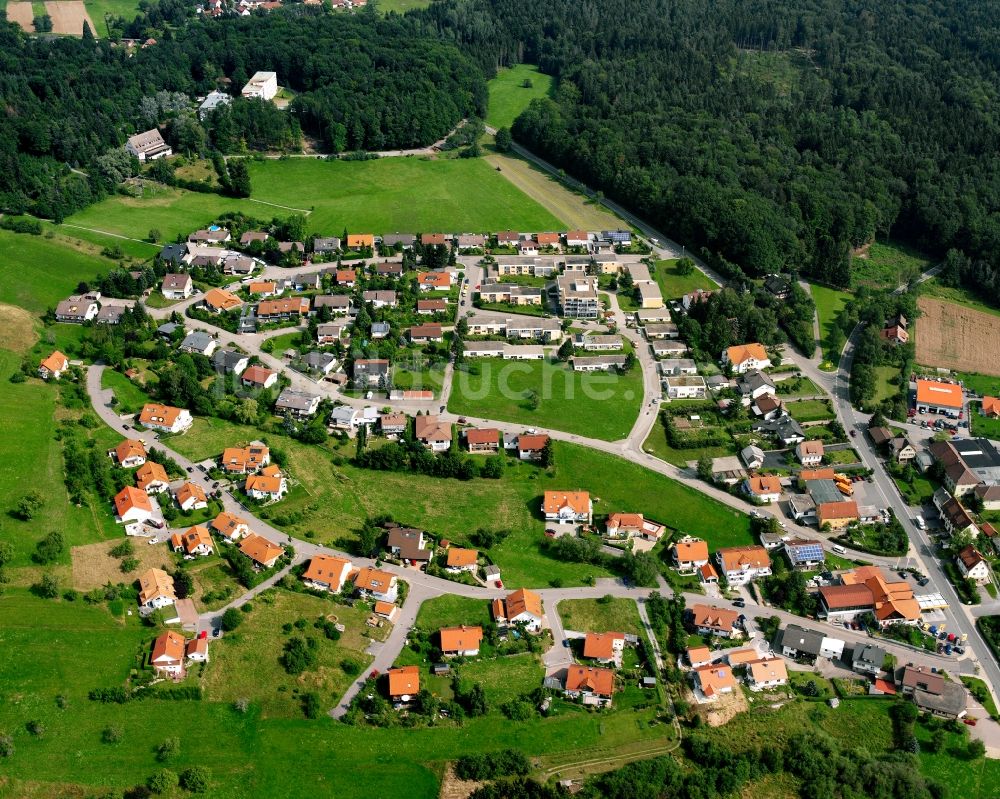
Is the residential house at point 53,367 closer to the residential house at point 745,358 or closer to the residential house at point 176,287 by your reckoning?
the residential house at point 176,287

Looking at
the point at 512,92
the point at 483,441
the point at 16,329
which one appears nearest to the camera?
the point at 483,441

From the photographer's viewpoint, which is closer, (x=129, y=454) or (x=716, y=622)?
(x=716, y=622)

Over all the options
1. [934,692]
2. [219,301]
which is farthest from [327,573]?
[219,301]

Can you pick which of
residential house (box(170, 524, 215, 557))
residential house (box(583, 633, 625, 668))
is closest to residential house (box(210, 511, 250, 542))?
residential house (box(170, 524, 215, 557))

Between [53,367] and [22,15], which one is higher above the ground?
[22,15]

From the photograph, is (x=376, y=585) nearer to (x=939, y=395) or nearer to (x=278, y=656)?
(x=278, y=656)
